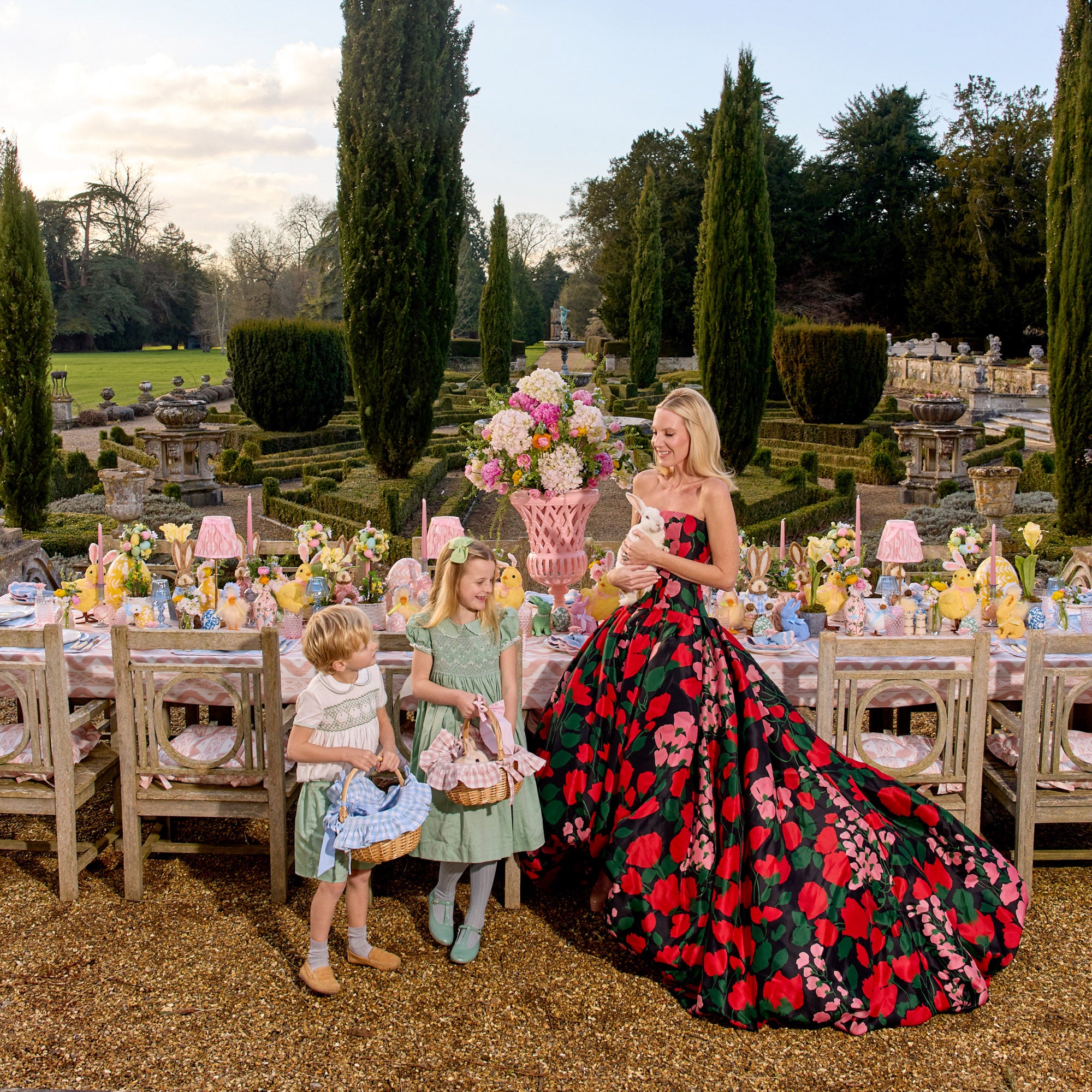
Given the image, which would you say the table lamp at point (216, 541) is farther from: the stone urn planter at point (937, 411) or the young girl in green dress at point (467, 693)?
the stone urn planter at point (937, 411)

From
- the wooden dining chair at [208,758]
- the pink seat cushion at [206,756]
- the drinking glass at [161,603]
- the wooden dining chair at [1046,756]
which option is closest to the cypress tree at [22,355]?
the drinking glass at [161,603]

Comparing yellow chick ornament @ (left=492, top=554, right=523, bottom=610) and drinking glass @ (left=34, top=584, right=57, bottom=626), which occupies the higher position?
yellow chick ornament @ (left=492, top=554, right=523, bottom=610)

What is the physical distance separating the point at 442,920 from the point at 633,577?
4.50 feet

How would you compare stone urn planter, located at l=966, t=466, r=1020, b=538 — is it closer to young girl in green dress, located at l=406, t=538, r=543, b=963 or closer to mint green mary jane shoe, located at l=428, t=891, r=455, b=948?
young girl in green dress, located at l=406, t=538, r=543, b=963

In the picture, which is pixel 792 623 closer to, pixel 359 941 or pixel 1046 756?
pixel 1046 756

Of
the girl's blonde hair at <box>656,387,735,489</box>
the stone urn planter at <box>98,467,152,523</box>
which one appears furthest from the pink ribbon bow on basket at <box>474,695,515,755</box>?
the stone urn planter at <box>98,467,152,523</box>

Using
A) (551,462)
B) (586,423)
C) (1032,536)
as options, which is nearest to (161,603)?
(551,462)

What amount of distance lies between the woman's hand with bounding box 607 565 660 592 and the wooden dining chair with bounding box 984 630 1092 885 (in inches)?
52.8

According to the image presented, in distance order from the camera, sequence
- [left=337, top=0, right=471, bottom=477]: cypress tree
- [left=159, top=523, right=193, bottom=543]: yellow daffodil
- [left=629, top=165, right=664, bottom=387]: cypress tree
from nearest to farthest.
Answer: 1. [left=159, top=523, right=193, bottom=543]: yellow daffodil
2. [left=337, top=0, right=471, bottom=477]: cypress tree
3. [left=629, top=165, right=664, bottom=387]: cypress tree

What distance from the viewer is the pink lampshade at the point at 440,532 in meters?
4.76

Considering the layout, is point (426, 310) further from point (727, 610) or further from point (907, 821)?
point (907, 821)

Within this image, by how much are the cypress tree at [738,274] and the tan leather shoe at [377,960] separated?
11.4 metres

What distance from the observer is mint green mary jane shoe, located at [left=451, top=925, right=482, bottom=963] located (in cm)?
344

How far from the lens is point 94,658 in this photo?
13.7 feet
